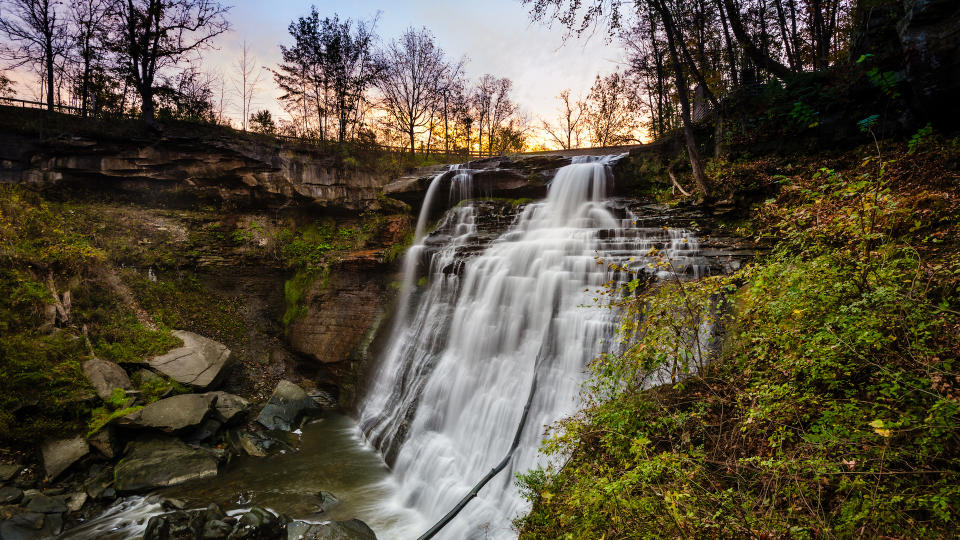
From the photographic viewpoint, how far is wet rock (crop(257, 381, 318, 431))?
9.34 m

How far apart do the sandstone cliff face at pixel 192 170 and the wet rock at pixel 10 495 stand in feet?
36.7

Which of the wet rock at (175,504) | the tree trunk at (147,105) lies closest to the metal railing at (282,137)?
the tree trunk at (147,105)

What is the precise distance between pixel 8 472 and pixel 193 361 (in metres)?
3.60

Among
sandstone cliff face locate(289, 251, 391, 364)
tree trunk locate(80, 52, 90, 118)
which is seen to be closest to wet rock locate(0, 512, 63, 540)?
sandstone cliff face locate(289, 251, 391, 364)

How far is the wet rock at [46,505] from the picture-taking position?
5.69 meters

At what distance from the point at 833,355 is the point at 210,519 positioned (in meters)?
8.09

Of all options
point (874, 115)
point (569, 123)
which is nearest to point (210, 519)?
point (874, 115)

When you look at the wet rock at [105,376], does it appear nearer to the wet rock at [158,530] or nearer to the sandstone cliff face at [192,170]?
the wet rock at [158,530]

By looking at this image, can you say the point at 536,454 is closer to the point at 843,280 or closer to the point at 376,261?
the point at 843,280

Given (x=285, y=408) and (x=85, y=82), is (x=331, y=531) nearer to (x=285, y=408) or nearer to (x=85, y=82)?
(x=285, y=408)

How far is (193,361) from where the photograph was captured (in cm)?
948

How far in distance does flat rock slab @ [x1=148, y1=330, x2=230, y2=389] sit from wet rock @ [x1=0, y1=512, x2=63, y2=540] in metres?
3.56

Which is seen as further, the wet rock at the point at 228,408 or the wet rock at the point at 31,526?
the wet rock at the point at 228,408

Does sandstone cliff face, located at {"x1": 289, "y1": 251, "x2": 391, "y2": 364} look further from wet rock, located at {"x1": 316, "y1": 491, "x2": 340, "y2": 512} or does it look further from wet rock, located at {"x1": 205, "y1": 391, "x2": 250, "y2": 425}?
wet rock, located at {"x1": 316, "y1": 491, "x2": 340, "y2": 512}
